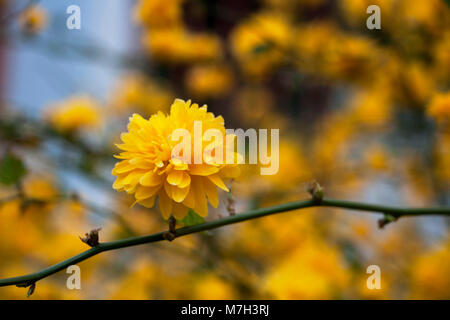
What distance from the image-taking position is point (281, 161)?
130cm

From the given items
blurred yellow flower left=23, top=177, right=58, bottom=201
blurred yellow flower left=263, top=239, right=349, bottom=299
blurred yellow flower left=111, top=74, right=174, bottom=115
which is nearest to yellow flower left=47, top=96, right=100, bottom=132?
blurred yellow flower left=23, top=177, right=58, bottom=201

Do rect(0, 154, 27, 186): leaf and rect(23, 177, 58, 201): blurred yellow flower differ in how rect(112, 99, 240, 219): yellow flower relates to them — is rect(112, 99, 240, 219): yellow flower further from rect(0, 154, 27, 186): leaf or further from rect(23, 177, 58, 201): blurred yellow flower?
rect(23, 177, 58, 201): blurred yellow flower

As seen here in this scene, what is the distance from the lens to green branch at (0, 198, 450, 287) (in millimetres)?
422

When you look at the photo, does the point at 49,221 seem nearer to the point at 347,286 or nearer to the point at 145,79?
the point at 145,79

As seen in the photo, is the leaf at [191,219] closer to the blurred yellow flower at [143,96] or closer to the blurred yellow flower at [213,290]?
the blurred yellow flower at [213,290]

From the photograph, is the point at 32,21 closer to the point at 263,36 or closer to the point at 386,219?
the point at 263,36

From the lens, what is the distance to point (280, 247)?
3.39 feet

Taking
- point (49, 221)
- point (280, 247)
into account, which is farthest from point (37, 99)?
point (280, 247)

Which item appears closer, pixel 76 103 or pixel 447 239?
pixel 447 239

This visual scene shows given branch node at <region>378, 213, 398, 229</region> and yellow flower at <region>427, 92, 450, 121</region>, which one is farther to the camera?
yellow flower at <region>427, 92, 450, 121</region>

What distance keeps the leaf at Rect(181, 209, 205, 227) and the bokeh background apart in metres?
0.25

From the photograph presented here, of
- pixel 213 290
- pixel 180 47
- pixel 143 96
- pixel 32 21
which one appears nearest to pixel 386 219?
pixel 213 290

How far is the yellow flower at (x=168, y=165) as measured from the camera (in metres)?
0.43
